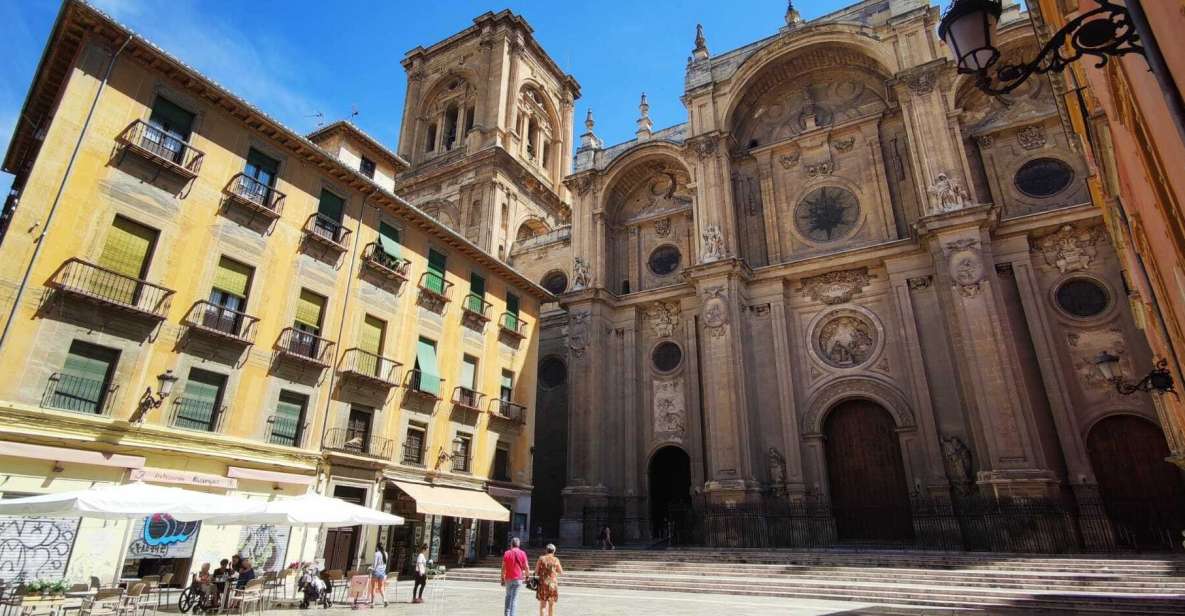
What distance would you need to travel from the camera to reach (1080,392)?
57.7 ft

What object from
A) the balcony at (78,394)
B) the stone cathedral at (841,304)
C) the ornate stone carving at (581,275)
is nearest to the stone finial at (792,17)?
the stone cathedral at (841,304)

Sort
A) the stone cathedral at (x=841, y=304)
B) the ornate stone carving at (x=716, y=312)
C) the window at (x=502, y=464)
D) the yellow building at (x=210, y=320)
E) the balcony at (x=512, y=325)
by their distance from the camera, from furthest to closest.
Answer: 1. the balcony at (x=512, y=325)
2. the ornate stone carving at (x=716, y=312)
3. the window at (x=502, y=464)
4. the stone cathedral at (x=841, y=304)
5. the yellow building at (x=210, y=320)

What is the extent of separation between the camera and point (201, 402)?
13.5m

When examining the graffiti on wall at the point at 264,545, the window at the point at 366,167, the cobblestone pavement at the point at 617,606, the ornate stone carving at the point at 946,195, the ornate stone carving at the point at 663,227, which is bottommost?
the cobblestone pavement at the point at 617,606

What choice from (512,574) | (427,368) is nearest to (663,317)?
(427,368)

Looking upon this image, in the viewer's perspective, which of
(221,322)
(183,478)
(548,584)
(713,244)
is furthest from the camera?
(713,244)

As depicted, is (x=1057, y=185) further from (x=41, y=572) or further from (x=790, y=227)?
(x=41, y=572)

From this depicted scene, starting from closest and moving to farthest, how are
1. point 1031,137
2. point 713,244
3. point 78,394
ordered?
point 78,394
point 1031,137
point 713,244

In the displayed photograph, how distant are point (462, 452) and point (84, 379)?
33.7ft

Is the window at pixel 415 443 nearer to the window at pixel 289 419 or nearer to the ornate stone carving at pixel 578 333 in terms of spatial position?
the window at pixel 289 419

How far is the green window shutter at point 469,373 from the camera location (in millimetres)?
20625

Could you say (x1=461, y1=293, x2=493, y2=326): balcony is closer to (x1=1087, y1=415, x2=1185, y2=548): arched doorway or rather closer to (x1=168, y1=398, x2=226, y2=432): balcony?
(x1=168, y1=398, x2=226, y2=432): balcony

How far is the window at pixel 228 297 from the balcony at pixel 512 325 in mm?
9255

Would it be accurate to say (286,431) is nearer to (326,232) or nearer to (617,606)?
(326,232)
